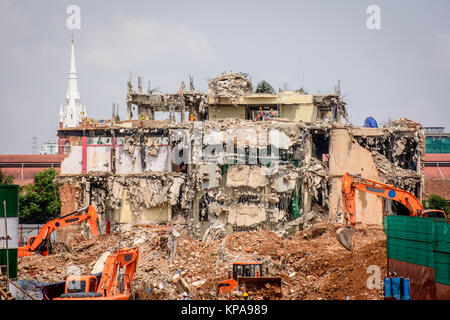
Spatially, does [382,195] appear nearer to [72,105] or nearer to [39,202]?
[39,202]

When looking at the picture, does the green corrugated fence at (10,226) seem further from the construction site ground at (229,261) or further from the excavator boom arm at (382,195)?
the excavator boom arm at (382,195)

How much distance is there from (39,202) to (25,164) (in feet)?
39.1

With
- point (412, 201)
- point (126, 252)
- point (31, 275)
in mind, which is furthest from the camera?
point (31, 275)

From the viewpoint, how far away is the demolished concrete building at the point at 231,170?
33.8m

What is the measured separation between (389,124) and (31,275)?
22.9 m

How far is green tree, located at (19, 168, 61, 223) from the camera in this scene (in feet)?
168

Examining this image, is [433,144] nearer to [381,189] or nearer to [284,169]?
[284,169]

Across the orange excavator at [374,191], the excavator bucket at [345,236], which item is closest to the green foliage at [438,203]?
the orange excavator at [374,191]

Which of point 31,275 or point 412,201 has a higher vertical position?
point 412,201

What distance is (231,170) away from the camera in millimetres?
33812

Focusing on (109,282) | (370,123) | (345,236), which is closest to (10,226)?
(109,282)

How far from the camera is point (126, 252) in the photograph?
65.5ft
